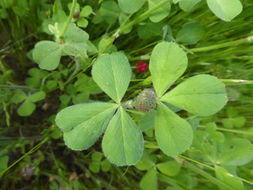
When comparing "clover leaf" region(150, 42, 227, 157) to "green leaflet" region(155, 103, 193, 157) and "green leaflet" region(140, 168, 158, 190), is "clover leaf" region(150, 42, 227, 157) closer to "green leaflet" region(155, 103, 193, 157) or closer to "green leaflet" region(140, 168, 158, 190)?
"green leaflet" region(155, 103, 193, 157)

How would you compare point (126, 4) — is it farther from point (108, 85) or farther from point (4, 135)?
point (4, 135)

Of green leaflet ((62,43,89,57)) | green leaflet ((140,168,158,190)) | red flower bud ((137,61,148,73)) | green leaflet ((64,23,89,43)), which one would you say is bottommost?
green leaflet ((140,168,158,190))

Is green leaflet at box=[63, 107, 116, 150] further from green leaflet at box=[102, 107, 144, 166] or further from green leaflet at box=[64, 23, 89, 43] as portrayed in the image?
green leaflet at box=[64, 23, 89, 43]

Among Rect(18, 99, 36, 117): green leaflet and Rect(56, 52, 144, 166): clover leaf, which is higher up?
Rect(56, 52, 144, 166): clover leaf

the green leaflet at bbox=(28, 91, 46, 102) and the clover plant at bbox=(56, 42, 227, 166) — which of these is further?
the green leaflet at bbox=(28, 91, 46, 102)

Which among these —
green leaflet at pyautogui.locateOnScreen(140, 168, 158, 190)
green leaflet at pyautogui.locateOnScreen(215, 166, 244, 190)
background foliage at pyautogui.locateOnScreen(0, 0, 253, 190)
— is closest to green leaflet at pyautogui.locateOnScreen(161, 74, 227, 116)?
background foliage at pyautogui.locateOnScreen(0, 0, 253, 190)

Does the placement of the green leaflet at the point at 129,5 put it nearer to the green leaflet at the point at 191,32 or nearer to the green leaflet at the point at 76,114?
the green leaflet at the point at 191,32

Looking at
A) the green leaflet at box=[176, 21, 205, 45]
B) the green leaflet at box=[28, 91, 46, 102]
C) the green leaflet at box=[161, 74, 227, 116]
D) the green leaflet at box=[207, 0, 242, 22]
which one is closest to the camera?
the green leaflet at box=[161, 74, 227, 116]

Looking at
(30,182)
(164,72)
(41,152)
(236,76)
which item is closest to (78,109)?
(164,72)

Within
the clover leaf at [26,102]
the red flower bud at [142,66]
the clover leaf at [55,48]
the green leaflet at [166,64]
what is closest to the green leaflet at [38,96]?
the clover leaf at [26,102]

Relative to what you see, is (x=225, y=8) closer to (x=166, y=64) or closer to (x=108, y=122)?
(x=166, y=64)

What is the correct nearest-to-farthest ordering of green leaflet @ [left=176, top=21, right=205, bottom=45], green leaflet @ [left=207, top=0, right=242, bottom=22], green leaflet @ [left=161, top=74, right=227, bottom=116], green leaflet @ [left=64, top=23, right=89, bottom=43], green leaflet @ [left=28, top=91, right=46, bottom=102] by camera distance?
green leaflet @ [left=161, top=74, right=227, bottom=116]
green leaflet @ [left=207, top=0, right=242, bottom=22]
green leaflet @ [left=64, top=23, right=89, bottom=43]
green leaflet @ [left=176, top=21, right=205, bottom=45]
green leaflet @ [left=28, top=91, right=46, bottom=102]
